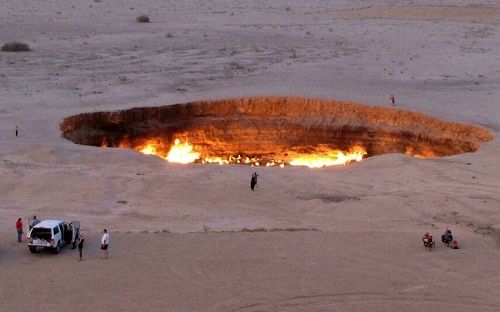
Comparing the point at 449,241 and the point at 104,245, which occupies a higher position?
the point at 449,241

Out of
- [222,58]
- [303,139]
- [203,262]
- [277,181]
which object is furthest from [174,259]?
[222,58]

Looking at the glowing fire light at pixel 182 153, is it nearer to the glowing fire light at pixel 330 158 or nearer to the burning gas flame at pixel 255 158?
the burning gas flame at pixel 255 158

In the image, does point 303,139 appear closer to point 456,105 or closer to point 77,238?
point 456,105

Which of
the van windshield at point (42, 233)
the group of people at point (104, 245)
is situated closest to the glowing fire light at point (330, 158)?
the group of people at point (104, 245)

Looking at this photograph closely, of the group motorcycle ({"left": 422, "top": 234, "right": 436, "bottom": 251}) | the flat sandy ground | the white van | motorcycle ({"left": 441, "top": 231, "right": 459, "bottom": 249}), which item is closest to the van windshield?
the white van

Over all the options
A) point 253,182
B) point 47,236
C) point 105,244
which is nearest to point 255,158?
point 253,182

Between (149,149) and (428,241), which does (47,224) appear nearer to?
(428,241)

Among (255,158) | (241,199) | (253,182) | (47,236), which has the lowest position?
(47,236)
